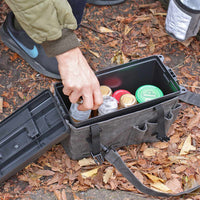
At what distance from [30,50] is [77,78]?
3.65 feet

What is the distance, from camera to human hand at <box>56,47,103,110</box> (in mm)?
1406

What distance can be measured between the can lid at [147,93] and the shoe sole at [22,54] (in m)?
0.74

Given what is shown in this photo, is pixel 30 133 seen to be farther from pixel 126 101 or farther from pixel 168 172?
pixel 168 172

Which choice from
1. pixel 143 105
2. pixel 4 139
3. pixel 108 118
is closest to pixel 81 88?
pixel 108 118

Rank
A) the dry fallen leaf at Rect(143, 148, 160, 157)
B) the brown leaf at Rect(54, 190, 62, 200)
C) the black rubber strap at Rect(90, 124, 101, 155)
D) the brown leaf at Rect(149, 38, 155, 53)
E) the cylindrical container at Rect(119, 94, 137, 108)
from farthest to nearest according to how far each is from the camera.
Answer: the brown leaf at Rect(149, 38, 155, 53)
the dry fallen leaf at Rect(143, 148, 160, 157)
the cylindrical container at Rect(119, 94, 137, 108)
the brown leaf at Rect(54, 190, 62, 200)
the black rubber strap at Rect(90, 124, 101, 155)

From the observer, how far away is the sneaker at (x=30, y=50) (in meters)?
2.36

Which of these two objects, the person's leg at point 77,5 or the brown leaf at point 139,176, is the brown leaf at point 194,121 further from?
the person's leg at point 77,5

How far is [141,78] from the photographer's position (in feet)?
7.20

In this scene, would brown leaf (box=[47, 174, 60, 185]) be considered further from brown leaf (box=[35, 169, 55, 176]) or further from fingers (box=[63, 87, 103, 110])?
fingers (box=[63, 87, 103, 110])

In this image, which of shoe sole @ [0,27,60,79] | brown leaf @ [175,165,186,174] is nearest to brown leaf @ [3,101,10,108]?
shoe sole @ [0,27,60,79]

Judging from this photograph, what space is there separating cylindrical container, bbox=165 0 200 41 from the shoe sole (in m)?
1.19

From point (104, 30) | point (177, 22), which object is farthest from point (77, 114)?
point (177, 22)

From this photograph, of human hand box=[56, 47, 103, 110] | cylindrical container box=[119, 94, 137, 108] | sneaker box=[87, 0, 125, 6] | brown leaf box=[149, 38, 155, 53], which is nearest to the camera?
human hand box=[56, 47, 103, 110]

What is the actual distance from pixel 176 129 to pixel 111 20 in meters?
1.38
